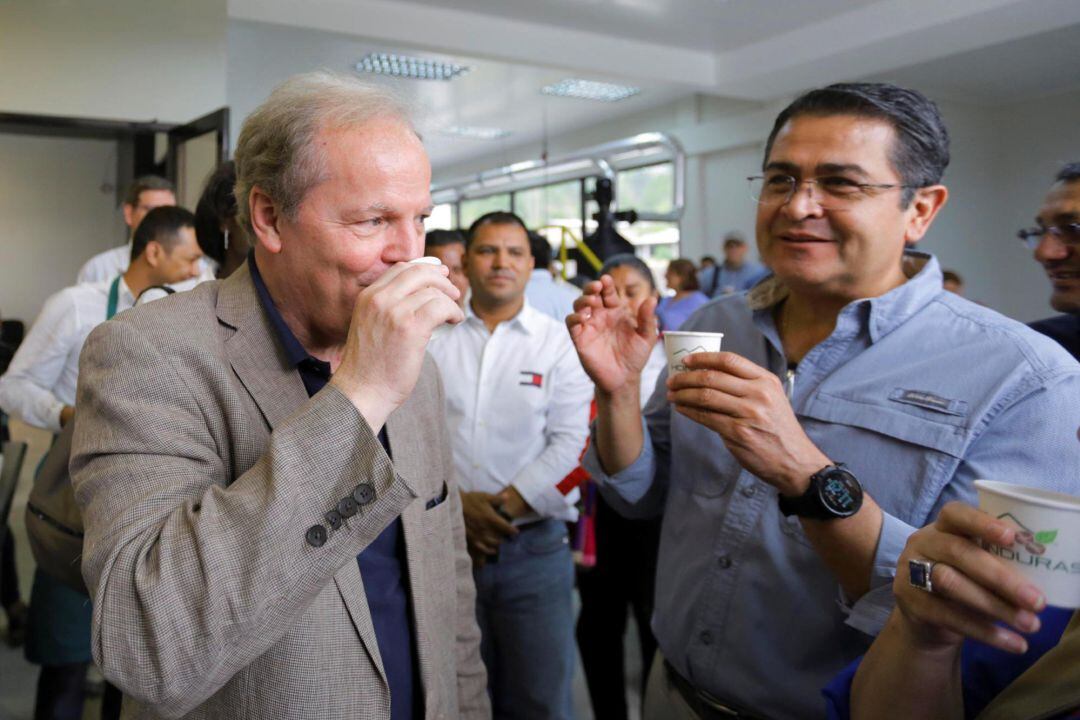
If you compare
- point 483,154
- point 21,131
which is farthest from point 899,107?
point 483,154

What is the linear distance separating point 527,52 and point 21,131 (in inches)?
184

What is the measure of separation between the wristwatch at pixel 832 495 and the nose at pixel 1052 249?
1.07m

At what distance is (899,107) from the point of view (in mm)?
1404

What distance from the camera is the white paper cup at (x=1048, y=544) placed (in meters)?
0.74

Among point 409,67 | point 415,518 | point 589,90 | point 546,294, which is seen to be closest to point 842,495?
point 415,518

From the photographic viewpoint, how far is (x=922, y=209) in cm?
148

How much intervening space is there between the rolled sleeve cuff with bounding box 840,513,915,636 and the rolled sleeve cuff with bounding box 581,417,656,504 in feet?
1.78

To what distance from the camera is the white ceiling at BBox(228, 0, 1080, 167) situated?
6539 millimetres

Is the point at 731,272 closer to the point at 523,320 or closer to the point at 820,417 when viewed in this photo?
the point at 523,320

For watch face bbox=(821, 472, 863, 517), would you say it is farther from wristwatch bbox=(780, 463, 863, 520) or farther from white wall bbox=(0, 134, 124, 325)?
white wall bbox=(0, 134, 124, 325)

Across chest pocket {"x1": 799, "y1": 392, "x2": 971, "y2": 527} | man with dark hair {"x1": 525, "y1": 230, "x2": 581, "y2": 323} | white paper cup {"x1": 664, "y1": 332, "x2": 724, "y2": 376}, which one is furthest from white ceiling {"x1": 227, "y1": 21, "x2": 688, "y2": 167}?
chest pocket {"x1": 799, "y1": 392, "x2": 971, "y2": 527}

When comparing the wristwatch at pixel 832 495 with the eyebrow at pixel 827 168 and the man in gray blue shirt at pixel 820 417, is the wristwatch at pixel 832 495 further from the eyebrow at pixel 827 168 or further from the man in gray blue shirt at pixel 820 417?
the eyebrow at pixel 827 168

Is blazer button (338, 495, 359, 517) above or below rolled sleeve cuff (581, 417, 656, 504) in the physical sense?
above

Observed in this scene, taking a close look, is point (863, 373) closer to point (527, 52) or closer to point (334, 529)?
point (334, 529)
